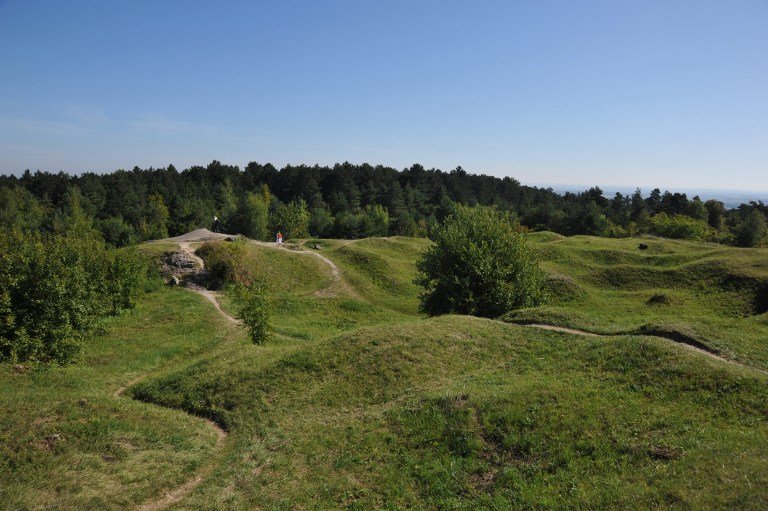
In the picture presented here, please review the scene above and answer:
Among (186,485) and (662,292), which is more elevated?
(662,292)

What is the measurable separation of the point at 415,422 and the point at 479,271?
1841cm

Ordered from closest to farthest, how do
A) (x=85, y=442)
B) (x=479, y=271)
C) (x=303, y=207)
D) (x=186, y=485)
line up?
(x=186, y=485) < (x=85, y=442) < (x=479, y=271) < (x=303, y=207)

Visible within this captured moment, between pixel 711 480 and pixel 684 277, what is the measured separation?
39.5m

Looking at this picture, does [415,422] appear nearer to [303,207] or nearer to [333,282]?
[333,282]

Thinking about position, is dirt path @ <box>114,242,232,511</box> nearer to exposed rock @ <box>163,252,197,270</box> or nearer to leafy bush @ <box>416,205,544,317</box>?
leafy bush @ <box>416,205,544,317</box>

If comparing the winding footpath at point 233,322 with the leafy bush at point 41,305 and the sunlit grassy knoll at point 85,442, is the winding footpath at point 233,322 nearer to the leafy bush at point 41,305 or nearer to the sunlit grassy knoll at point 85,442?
the sunlit grassy knoll at point 85,442

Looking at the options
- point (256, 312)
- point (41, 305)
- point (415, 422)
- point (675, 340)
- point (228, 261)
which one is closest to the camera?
point (415, 422)

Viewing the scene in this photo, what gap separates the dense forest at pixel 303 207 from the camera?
286ft

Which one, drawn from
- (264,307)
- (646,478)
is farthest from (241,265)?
(646,478)

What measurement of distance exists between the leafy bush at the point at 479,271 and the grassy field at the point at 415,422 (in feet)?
18.3

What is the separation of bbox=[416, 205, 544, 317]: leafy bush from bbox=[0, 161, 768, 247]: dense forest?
5879cm

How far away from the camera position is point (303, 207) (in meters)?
95.9

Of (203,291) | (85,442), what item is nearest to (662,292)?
(203,291)

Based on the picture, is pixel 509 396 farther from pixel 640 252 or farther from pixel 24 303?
pixel 640 252
